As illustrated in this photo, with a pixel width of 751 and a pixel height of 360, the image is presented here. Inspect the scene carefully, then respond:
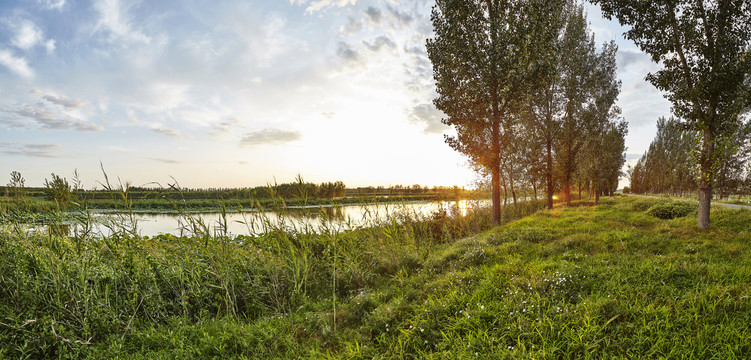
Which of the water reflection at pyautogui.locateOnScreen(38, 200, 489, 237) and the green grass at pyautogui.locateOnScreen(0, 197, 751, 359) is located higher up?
the water reflection at pyautogui.locateOnScreen(38, 200, 489, 237)

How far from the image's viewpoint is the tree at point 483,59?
13.8 m

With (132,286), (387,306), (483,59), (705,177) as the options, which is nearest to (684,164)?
(705,177)

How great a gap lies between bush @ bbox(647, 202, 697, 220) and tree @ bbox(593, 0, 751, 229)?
390 cm

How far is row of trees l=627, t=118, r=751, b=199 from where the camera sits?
995cm

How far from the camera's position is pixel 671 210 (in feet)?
44.2

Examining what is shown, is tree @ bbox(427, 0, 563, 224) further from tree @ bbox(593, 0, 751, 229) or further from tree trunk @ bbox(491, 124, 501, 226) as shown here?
tree @ bbox(593, 0, 751, 229)

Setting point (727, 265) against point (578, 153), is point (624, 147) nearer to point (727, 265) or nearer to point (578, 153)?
point (578, 153)

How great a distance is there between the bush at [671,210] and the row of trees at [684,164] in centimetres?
131

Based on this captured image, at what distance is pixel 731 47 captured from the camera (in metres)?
9.26

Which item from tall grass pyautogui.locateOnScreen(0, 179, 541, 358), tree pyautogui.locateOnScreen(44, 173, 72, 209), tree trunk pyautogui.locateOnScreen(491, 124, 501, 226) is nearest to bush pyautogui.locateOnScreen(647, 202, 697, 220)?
tree trunk pyautogui.locateOnScreen(491, 124, 501, 226)

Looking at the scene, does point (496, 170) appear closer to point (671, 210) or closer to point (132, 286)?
point (671, 210)

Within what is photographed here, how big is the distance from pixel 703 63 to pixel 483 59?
7177mm

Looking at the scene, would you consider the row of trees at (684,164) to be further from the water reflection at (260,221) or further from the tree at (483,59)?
the water reflection at (260,221)

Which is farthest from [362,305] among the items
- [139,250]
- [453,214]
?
[453,214]
